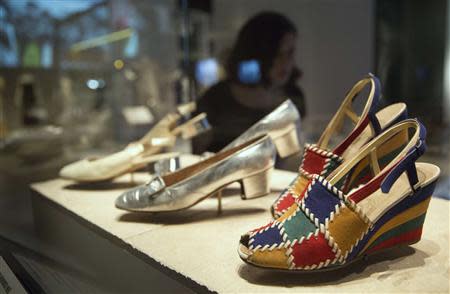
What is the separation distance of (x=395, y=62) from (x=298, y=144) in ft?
1.76

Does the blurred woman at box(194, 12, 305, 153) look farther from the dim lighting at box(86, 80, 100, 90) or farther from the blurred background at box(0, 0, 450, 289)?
the dim lighting at box(86, 80, 100, 90)

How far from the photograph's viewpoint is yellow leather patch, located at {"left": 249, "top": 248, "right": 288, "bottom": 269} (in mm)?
547

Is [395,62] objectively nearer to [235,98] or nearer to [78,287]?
[235,98]

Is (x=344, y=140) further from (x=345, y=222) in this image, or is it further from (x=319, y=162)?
(x=345, y=222)

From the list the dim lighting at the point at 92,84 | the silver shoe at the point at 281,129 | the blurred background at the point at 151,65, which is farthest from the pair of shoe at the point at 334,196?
the dim lighting at the point at 92,84

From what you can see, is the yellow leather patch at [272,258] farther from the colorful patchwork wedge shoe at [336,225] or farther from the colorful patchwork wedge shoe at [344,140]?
the colorful patchwork wedge shoe at [344,140]

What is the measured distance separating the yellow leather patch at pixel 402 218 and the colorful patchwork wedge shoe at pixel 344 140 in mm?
148

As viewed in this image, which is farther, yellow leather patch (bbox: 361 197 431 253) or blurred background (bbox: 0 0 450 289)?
blurred background (bbox: 0 0 450 289)

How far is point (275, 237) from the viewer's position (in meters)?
0.56

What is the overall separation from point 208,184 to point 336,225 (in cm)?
34

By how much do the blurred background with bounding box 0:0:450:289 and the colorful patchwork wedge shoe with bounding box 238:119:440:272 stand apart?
64cm

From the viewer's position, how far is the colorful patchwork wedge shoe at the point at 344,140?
2.39ft

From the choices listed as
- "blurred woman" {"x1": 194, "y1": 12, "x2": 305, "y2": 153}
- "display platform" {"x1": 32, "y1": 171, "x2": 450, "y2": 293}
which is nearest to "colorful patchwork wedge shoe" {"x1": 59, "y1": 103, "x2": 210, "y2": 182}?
"display platform" {"x1": 32, "y1": 171, "x2": 450, "y2": 293}

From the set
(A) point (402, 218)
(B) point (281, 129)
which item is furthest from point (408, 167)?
(B) point (281, 129)
